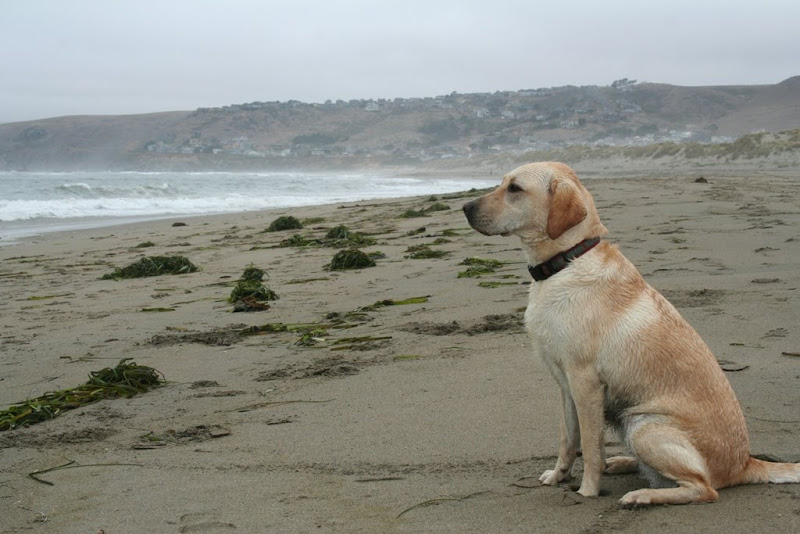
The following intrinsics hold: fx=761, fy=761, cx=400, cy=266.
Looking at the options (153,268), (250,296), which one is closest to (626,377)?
(250,296)

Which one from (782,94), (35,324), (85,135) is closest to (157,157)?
(85,135)

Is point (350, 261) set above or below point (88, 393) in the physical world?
above

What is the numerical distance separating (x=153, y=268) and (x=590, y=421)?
8.33 m

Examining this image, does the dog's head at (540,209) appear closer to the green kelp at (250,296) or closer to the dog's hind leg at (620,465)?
the dog's hind leg at (620,465)

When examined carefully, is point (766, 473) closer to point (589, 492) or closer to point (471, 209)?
point (589, 492)

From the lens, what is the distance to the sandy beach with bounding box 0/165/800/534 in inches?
126

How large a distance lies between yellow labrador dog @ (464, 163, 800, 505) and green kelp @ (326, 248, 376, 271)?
20.3ft

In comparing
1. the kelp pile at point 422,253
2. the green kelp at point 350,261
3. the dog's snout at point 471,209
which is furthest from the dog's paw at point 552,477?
the kelp pile at point 422,253

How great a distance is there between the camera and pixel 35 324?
7473mm

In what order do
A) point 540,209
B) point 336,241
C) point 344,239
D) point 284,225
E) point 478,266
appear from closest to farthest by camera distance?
point 540,209 → point 478,266 → point 336,241 → point 344,239 → point 284,225

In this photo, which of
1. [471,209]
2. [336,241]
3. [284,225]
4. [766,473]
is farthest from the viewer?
[284,225]

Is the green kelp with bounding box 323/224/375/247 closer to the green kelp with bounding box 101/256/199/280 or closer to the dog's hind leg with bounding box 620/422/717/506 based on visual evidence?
the green kelp with bounding box 101/256/199/280

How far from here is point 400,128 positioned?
117 m

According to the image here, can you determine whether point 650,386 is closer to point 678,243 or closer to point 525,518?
point 525,518
